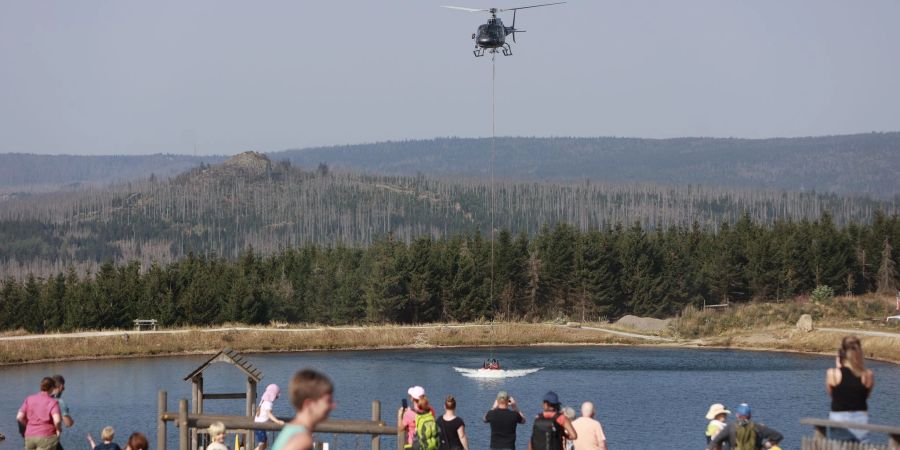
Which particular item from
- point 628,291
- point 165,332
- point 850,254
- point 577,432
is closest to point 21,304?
point 165,332

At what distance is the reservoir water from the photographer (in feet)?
151

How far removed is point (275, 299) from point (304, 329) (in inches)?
421

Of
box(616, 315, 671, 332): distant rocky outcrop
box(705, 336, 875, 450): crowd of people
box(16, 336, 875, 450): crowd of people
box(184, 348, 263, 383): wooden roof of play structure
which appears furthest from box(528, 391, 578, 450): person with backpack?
box(616, 315, 671, 332): distant rocky outcrop

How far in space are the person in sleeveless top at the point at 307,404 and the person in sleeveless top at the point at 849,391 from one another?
8.78 metres

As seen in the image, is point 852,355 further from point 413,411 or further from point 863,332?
point 863,332

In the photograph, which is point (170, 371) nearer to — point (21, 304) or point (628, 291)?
point (21, 304)

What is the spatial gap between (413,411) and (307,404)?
1255 centimetres

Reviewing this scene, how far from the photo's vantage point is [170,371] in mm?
69312

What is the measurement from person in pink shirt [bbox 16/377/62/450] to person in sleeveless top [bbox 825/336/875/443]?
10657 mm

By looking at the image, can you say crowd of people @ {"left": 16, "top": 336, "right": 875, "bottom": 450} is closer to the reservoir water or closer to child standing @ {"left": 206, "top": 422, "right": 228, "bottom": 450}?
child standing @ {"left": 206, "top": 422, "right": 228, "bottom": 450}

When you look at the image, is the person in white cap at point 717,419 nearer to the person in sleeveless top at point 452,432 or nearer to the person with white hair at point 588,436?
the person with white hair at point 588,436

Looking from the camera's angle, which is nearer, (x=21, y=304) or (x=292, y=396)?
(x=292, y=396)

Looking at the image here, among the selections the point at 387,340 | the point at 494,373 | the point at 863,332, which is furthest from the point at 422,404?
the point at 387,340

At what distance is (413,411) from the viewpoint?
68.1ft
